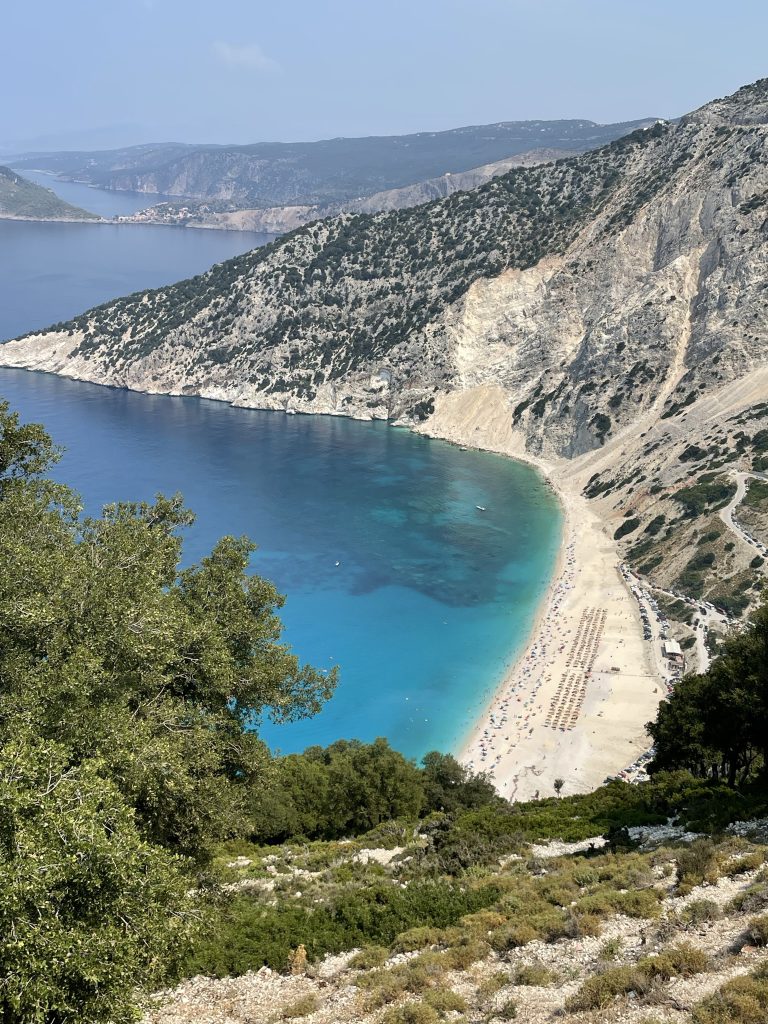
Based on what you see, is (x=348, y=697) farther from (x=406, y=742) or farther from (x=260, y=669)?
(x=260, y=669)

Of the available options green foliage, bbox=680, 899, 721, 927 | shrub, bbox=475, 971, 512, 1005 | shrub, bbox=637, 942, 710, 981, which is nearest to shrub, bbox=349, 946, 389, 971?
shrub, bbox=475, 971, 512, 1005

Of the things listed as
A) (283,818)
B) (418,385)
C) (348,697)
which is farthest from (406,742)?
(418,385)

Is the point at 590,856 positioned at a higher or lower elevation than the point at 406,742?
higher

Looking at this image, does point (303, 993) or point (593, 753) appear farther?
point (593, 753)

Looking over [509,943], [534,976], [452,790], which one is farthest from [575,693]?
[534,976]

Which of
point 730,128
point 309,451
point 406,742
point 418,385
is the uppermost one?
point 730,128

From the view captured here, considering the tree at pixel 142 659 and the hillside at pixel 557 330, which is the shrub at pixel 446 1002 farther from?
the hillside at pixel 557 330
